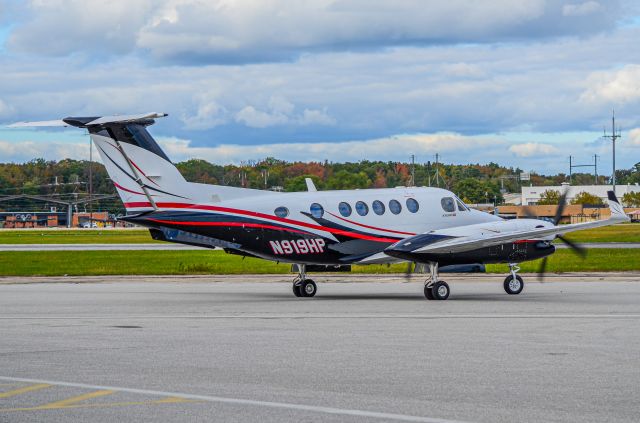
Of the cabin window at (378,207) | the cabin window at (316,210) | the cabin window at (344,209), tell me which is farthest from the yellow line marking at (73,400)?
the cabin window at (378,207)

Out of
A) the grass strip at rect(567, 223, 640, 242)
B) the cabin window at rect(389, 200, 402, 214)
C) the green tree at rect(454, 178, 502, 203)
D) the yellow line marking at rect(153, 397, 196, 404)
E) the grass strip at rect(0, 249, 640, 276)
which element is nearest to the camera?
the yellow line marking at rect(153, 397, 196, 404)

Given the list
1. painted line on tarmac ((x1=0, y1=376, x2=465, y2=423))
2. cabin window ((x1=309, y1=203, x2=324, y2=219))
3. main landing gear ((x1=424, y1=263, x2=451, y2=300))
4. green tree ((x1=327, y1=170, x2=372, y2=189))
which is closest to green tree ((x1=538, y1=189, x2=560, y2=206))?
green tree ((x1=327, y1=170, x2=372, y2=189))

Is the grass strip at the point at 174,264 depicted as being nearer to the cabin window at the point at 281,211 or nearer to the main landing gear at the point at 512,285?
the main landing gear at the point at 512,285

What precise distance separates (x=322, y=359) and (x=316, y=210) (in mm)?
13946

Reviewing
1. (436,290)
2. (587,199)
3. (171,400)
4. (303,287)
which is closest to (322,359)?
(171,400)

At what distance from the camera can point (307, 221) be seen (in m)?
29.1

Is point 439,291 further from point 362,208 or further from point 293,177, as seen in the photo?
point 293,177

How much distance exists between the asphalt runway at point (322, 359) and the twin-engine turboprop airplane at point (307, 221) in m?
1.29

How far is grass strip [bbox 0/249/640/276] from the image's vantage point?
147 ft

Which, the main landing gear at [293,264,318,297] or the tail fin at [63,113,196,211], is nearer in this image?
the tail fin at [63,113,196,211]

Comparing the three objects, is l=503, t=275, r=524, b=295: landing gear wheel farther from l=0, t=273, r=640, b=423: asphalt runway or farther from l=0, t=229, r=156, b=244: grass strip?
l=0, t=229, r=156, b=244: grass strip

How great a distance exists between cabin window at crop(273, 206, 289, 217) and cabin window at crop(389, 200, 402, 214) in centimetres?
308

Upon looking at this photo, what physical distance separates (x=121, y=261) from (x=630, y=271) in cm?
2622

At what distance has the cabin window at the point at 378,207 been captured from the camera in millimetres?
29822
